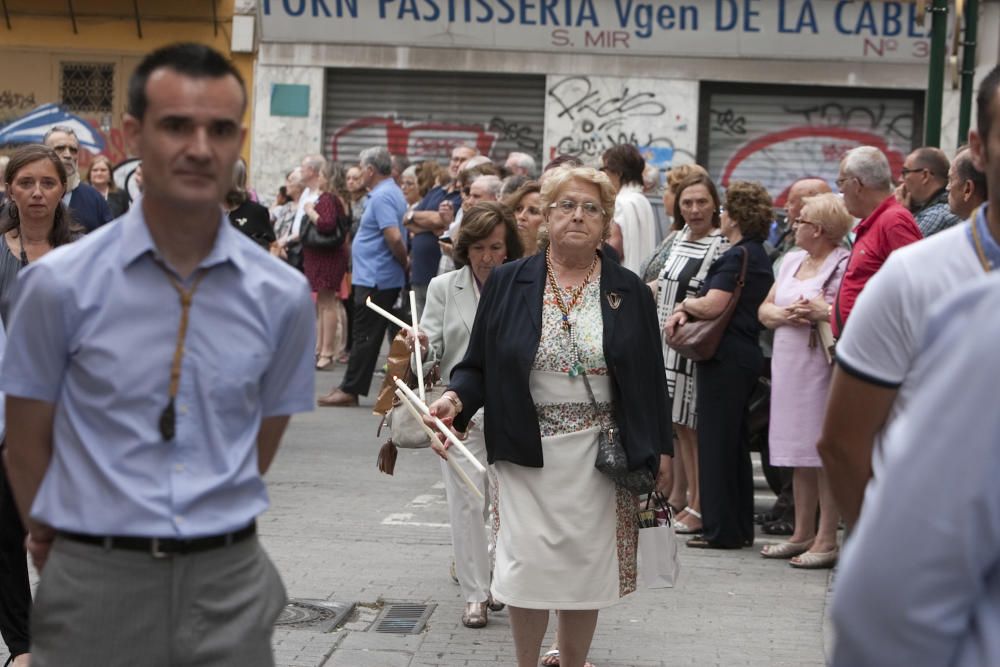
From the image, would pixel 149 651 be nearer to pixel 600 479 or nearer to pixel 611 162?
pixel 600 479

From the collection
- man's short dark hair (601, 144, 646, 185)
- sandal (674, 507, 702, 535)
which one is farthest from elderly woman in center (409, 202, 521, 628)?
man's short dark hair (601, 144, 646, 185)

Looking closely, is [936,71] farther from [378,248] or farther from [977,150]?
[977,150]

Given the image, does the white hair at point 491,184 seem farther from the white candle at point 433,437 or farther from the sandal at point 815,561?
the white candle at point 433,437

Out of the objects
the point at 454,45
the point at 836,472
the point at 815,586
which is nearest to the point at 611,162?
the point at 815,586

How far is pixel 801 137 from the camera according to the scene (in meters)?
22.3

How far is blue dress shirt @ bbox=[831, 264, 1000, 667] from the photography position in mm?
1846

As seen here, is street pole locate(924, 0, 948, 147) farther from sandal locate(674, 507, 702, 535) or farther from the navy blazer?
the navy blazer

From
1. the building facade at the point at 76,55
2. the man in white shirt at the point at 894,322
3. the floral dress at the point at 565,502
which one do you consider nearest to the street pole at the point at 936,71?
the floral dress at the point at 565,502

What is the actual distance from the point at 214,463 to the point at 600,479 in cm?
248

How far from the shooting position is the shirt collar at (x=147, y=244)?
3.19 meters

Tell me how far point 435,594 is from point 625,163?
375cm

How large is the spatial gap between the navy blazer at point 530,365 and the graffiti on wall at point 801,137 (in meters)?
16.8

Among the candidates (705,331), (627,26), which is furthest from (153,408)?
(627,26)

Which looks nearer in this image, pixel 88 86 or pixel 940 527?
pixel 940 527
